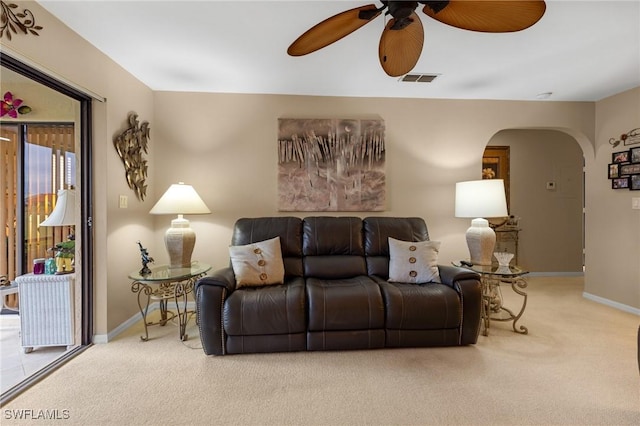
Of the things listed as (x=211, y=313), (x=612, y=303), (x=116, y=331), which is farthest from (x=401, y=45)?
(x=612, y=303)

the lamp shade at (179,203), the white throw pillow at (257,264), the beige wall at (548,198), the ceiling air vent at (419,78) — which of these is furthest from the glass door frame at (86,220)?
the beige wall at (548,198)

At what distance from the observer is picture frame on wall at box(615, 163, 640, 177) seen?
2.97 m

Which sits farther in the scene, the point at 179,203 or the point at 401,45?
the point at 179,203

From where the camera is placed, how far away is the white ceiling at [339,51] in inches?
72.9

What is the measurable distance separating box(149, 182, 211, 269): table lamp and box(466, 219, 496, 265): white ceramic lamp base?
103 inches

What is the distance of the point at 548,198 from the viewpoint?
4441 mm

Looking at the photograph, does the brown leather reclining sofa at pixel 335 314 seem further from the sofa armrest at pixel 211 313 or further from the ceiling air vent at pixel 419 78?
the ceiling air vent at pixel 419 78

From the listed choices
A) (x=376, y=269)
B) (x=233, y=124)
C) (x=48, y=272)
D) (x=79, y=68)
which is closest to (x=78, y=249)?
(x=48, y=272)

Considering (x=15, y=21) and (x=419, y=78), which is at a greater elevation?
(x=419, y=78)

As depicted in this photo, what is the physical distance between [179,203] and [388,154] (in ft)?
7.45

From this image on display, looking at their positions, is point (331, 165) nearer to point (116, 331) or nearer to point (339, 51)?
point (339, 51)

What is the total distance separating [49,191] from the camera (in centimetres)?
258

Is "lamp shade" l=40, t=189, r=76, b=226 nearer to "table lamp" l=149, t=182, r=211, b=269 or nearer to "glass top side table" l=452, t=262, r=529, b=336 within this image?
"table lamp" l=149, t=182, r=211, b=269

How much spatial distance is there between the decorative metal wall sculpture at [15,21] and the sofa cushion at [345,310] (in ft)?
8.08
